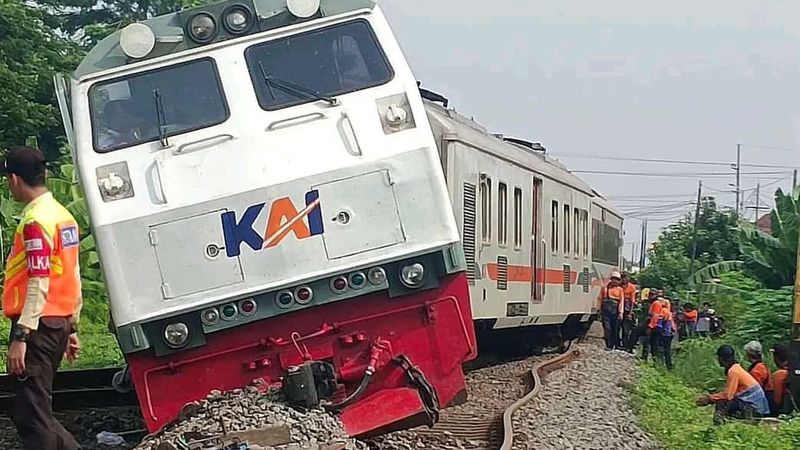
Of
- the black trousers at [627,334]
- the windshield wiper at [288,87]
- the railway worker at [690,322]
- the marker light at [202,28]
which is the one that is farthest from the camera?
the railway worker at [690,322]

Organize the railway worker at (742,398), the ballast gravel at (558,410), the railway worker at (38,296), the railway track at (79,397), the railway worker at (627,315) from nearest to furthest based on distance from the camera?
1. the railway worker at (38,296)
2. the ballast gravel at (558,410)
3. the railway worker at (742,398)
4. the railway track at (79,397)
5. the railway worker at (627,315)

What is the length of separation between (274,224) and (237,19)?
1.45m

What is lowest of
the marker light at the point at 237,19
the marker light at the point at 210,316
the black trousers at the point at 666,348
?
the black trousers at the point at 666,348

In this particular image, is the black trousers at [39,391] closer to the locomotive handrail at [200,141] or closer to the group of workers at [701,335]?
the locomotive handrail at [200,141]

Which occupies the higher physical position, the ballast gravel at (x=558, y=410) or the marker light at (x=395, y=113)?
the marker light at (x=395, y=113)

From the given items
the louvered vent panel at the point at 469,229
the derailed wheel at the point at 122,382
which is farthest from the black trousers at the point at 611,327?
the derailed wheel at the point at 122,382

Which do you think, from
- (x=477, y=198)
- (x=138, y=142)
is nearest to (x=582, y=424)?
(x=477, y=198)

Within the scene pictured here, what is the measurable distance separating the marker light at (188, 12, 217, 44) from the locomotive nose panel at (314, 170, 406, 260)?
1328mm

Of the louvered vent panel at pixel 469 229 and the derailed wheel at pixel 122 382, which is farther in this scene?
the louvered vent panel at pixel 469 229

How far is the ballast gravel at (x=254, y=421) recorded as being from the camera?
5.92 meters

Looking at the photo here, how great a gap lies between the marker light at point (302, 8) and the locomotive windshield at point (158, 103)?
2.03ft

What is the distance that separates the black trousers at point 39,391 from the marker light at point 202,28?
2.29 meters

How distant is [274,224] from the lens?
677cm

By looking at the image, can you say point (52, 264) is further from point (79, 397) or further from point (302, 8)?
point (79, 397)
